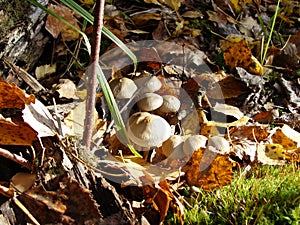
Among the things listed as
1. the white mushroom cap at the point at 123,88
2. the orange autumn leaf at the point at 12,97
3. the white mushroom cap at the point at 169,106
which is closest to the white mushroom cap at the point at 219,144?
the white mushroom cap at the point at 169,106

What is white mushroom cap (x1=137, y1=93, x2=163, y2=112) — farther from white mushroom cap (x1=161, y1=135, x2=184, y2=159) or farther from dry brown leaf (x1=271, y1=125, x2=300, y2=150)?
dry brown leaf (x1=271, y1=125, x2=300, y2=150)

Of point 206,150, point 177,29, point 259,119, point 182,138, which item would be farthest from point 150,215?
point 177,29

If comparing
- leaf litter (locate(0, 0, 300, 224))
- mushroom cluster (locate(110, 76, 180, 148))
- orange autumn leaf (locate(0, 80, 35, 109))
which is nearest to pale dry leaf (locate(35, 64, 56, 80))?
leaf litter (locate(0, 0, 300, 224))

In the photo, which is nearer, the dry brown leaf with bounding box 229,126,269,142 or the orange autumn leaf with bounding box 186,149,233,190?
the orange autumn leaf with bounding box 186,149,233,190

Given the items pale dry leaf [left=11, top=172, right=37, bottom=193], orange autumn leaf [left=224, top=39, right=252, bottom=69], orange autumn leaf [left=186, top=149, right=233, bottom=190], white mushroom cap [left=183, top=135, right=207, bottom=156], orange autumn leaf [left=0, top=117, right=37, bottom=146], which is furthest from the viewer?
orange autumn leaf [left=224, top=39, right=252, bottom=69]

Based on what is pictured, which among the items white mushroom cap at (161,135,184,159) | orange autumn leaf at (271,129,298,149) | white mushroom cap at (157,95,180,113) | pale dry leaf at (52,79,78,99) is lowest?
orange autumn leaf at (271,129,298,149)

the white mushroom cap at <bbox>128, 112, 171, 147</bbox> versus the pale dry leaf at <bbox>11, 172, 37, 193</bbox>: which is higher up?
the pale dry leaf at <bbox>11, 172, 37, 193</bbox>

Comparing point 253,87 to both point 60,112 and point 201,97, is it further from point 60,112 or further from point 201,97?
point 60,112
